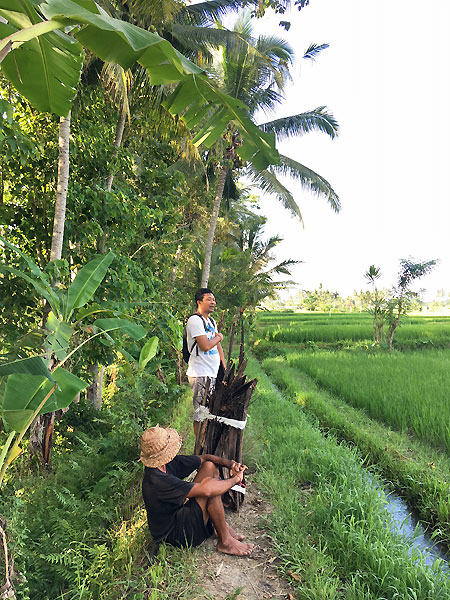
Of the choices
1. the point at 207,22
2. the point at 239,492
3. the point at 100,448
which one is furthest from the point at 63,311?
the point at 207,22

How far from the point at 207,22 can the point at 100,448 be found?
755 centimetres

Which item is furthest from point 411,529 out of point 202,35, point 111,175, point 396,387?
point 202,35

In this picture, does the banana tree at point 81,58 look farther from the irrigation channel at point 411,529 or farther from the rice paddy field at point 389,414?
the irrigation channel at point 411,529

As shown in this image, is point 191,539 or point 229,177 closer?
point 191,539

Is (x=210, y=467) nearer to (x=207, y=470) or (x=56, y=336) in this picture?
(x=207, y=470)

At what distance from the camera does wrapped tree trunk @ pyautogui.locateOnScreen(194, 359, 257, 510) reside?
8.26 ft

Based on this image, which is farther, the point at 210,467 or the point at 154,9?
the point at 154,9

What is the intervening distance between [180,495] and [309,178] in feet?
28.1

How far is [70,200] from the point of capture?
12.7 feet

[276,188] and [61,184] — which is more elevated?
→ [276,188]

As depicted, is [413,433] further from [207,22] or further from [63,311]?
[207,22]

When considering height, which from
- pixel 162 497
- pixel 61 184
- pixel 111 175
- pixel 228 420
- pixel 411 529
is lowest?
pixel 411 529

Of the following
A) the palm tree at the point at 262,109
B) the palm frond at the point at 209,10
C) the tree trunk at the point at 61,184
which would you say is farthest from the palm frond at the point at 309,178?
the tree trunk at the point at 61,184

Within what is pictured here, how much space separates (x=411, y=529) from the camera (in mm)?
3031
